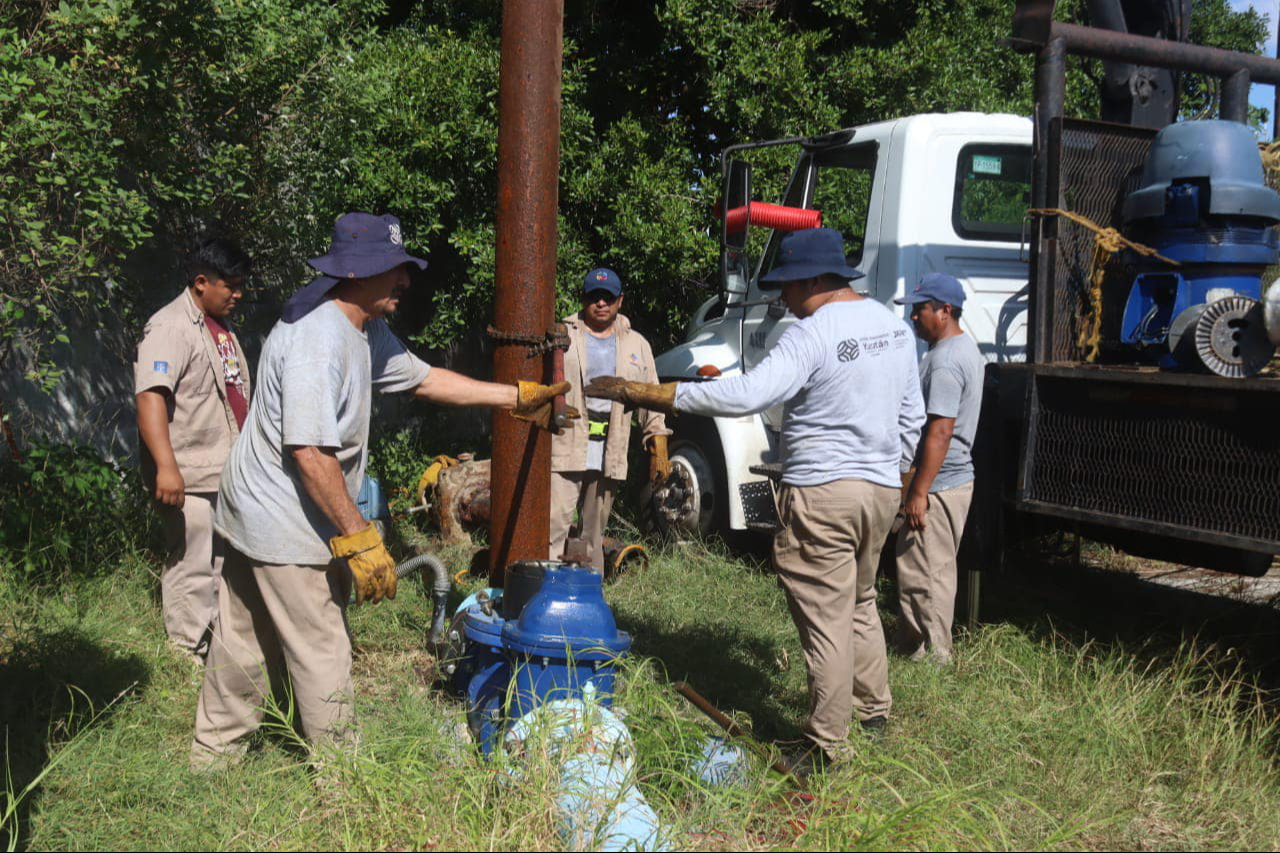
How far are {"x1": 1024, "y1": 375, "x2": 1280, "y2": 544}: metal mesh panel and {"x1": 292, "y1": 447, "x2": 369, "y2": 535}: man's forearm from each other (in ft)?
8.86

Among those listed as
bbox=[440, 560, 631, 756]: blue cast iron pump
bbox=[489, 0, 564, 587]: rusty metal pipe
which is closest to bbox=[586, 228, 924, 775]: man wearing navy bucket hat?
bbox=[489, 0, 564, 587]: rusty metal pipe

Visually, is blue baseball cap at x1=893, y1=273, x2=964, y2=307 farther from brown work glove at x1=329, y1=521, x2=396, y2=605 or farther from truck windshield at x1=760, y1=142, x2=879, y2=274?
brown work glove at x1=329, y1=521, x2=396, y2=605

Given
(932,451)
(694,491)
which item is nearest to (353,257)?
(932,451)

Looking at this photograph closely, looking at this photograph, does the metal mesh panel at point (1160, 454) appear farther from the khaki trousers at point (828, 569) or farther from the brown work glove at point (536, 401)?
the brown work glove at point (536, 401)

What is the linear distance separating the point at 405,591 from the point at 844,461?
2.77m

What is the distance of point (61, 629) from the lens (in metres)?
4.74

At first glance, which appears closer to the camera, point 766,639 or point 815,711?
point 815,711

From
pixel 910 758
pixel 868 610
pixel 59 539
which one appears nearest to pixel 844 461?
pixel 868 610

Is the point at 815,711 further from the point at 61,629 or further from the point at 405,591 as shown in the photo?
the point at 61,629

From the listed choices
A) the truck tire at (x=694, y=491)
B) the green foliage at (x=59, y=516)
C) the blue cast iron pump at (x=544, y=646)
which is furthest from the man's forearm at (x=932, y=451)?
the green foliage at (x=59, y=516)

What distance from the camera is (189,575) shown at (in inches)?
192

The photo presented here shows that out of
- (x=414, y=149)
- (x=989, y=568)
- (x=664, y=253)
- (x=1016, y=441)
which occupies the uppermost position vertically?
(x=414, y=149)

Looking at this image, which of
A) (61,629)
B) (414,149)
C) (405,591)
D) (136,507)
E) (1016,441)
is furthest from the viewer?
(414,149)

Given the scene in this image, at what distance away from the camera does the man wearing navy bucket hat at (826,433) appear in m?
3.82
